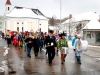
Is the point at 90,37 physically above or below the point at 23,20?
below

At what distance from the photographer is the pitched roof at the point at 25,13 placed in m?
86.8

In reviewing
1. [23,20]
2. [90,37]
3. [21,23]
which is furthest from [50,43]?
[21,23]

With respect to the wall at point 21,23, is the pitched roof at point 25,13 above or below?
above

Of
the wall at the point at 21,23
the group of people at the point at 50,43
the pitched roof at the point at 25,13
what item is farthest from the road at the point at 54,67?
the pitched roof at the point at 25,13

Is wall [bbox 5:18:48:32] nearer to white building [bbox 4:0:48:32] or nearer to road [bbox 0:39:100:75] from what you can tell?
white building [bbox 4:0:48:32]

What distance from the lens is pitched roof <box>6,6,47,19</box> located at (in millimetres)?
86800

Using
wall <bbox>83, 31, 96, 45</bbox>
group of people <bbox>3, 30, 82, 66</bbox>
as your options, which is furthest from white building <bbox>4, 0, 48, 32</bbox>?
group of people <bbox>3, 30, 82, 66</bbox>

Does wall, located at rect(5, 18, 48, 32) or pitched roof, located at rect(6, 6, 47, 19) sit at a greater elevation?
pitched roof, located at rect(6, 6, 47, 19)

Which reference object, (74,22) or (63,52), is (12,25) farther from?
(63,52)

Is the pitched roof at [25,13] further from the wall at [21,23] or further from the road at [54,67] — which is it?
the road at [54,67]

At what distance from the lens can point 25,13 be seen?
88.1 m

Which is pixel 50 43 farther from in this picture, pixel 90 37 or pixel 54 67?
pixel 90 37

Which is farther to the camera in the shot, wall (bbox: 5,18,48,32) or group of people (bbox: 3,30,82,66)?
wall (bbox: 5,18,48,32)

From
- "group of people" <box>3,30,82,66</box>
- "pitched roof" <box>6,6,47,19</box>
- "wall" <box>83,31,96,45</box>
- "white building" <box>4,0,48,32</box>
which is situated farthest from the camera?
"pitched roof" <box>6,6,47,19</box>
